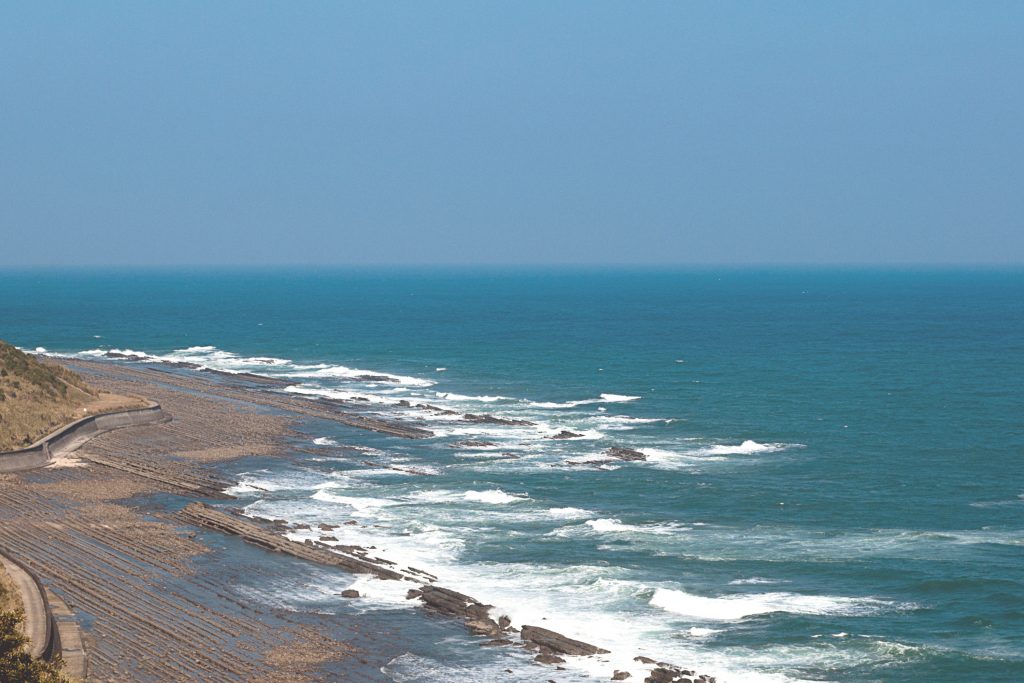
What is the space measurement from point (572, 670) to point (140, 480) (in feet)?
116

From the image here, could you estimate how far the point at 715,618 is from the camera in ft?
139

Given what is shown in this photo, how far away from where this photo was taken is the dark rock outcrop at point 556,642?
38906 mm

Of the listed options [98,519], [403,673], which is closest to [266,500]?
[98,519]

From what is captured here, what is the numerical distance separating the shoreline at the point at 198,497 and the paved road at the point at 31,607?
171 centimetres

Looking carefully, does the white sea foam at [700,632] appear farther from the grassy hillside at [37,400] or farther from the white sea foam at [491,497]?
the grassy hillside at [37,400]

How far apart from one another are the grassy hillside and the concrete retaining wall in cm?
107

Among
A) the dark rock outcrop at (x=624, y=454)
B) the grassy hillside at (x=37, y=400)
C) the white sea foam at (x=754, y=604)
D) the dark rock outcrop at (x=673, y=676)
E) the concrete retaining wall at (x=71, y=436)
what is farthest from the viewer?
the grassy hillside at (x=37, y=400)

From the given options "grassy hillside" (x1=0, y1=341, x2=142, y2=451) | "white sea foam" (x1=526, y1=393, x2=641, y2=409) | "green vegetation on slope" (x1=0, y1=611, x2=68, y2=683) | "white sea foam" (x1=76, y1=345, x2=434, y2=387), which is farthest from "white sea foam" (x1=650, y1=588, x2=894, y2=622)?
"white sea foam" (x1=76, y1=345, x2=434, y2=387)

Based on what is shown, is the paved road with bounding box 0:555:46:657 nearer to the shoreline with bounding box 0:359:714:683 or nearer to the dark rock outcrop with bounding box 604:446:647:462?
the shoreline with bounding box 0:359:714:683

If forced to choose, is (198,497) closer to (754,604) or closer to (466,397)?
(754,604)

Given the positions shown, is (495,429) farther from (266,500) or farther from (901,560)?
(901,560)

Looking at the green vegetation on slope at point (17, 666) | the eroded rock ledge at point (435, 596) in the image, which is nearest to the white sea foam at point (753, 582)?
the eroded rock ledge at point (435, 596)

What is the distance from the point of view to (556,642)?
39500mm

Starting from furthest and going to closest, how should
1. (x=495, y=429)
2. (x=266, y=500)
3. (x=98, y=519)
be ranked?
1. (x=495, y=429)
2. (x=266, y=500)
3. (x=98, y=519)
